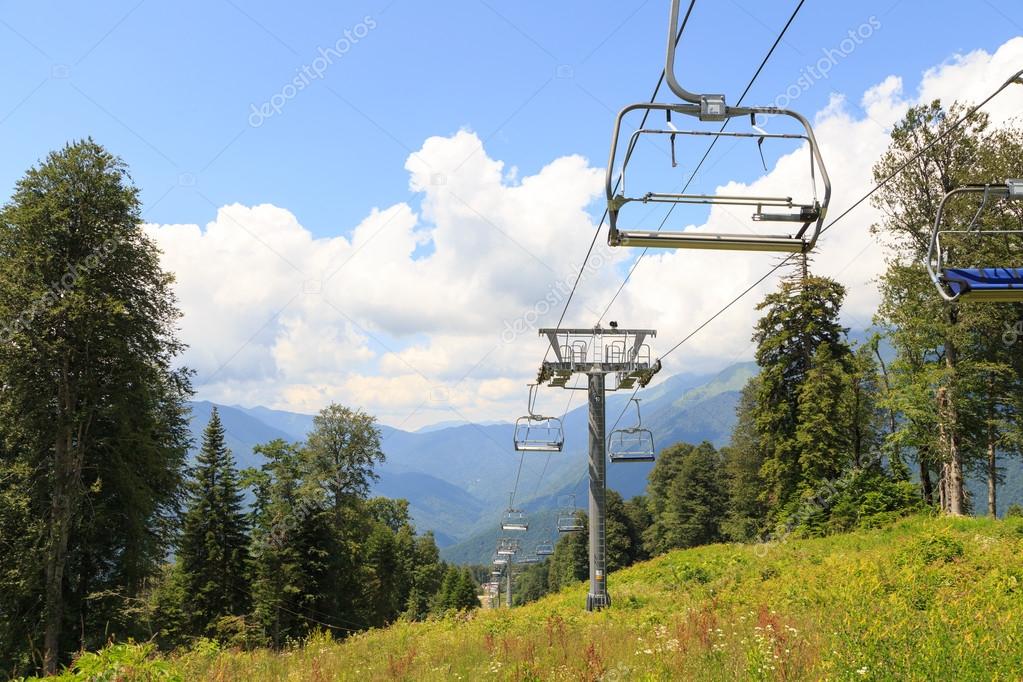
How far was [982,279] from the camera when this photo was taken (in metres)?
7.05

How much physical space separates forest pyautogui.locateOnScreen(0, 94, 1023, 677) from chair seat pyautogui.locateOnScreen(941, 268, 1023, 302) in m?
11.8

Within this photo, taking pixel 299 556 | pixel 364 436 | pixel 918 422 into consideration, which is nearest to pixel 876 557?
pixel 918 422

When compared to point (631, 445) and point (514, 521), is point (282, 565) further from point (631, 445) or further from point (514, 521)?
point (631, 445)

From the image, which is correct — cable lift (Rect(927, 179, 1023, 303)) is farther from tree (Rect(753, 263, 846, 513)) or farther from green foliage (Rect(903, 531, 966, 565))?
tree (Rect(753, 263, 846, 513))

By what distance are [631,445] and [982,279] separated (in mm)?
15981

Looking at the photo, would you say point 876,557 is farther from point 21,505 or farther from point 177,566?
point 177,566

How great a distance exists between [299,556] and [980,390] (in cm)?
3267

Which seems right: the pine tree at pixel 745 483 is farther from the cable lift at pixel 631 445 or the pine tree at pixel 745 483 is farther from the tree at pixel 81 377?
the tree at pixel 81 377

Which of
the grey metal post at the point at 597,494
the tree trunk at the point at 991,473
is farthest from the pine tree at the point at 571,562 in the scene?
the grey metal post at the point at 597,494

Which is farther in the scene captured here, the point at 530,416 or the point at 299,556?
the point at 299,556

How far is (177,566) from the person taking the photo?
119 feet

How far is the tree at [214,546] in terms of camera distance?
3516cm

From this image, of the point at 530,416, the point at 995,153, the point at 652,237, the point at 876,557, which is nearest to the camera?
the point at 652,237

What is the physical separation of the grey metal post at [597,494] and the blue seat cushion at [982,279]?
14529mm
